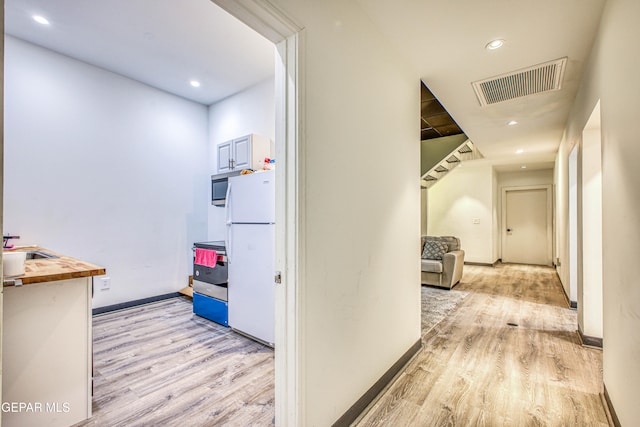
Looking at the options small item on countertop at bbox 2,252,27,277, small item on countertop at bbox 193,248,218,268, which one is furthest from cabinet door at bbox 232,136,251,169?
small item on countertop at bbox 2,252,27,277

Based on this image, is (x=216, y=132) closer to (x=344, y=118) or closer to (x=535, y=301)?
(x=344, y=118)

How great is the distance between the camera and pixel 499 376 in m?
2.25

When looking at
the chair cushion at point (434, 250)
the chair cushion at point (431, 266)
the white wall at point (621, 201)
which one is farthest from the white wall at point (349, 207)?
the chair cushion at point (434, 250)

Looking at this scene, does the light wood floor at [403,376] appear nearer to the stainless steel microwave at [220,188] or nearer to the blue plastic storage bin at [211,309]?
the blue plastic storage bin at [211,309]

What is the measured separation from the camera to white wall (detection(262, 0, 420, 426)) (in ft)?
4.91

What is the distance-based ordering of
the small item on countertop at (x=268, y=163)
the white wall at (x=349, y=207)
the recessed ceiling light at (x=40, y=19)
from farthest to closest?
the small item on countertop at (x=268, y=163), the recessed ceiling light at (x=40, y=19), the white wall at (x=349, y=207)

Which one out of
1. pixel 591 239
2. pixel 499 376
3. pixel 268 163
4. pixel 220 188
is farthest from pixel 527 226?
pixel 220 188

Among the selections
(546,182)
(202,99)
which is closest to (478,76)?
(202,99)

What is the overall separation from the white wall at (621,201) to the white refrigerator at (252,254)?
2.28 meters

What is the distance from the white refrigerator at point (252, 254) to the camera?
2.69m

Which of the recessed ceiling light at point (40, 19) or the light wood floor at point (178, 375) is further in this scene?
the recessed ceiling light at point (40, 19)

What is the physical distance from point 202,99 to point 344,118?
3.49 m

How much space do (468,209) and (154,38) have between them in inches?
289

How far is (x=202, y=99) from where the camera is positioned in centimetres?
444
